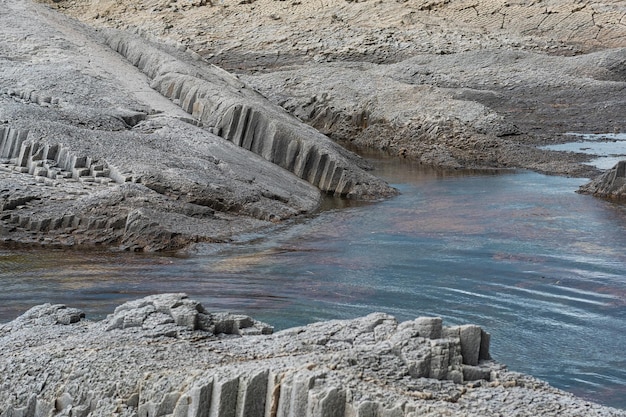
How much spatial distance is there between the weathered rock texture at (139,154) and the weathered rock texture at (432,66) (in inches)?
143

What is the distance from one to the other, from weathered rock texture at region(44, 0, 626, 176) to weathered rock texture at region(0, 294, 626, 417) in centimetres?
1240

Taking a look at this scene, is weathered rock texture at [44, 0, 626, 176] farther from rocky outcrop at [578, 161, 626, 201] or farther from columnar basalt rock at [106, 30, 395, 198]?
columnar basalt rock at [106, 30, 395, 198]

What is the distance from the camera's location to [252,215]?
13.9 metres

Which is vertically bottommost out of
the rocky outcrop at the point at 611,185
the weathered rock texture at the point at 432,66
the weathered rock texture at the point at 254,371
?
the weathered rock texture at the point at 254,371

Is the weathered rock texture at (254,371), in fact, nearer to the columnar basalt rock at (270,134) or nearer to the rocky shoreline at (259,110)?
the rocky shoreline at (259,110)

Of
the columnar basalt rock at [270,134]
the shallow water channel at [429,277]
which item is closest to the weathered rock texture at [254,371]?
the shallow water channel at [429,277]

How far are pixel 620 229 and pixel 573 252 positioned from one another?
168 centimetres

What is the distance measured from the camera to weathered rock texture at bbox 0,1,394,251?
41.3 ft

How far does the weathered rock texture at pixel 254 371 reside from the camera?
18.7 feet

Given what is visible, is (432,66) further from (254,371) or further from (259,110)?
(254,371)

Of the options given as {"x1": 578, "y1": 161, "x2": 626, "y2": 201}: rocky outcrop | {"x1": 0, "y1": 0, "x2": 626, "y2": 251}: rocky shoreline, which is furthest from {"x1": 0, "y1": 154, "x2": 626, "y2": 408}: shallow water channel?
{"x1": 0, "y1": 0, "x2": 626, "y2": 251}: rocky shoreline

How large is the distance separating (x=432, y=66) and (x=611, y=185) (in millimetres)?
12045

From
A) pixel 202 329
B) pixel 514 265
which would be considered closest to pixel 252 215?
pixel 514 265

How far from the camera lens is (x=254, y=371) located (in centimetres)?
595
